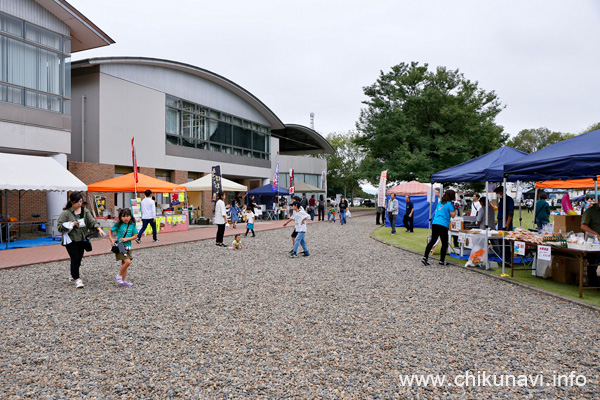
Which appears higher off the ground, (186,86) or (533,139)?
(533,139)

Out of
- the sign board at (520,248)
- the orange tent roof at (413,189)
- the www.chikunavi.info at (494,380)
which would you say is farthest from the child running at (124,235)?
the orange tent roof at (413,189)

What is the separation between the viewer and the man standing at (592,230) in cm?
632

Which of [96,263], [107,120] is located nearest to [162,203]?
[107,120]

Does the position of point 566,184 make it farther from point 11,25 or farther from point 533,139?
point 533,139

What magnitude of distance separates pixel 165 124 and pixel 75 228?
57.9 ft

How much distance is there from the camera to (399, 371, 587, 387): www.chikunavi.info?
10.4 feet

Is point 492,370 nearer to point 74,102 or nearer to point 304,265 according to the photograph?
point 304,265

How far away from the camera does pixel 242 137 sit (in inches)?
1203

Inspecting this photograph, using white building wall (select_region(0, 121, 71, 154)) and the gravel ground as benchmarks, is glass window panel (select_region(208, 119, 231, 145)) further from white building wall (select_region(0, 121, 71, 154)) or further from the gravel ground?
the gravel ground

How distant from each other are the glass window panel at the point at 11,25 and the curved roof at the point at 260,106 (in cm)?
459

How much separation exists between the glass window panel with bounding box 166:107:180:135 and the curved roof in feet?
9.07

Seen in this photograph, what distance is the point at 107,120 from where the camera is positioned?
63.1 feet

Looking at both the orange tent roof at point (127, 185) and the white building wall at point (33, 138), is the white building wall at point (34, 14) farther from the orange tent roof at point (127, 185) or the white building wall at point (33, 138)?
the orange tent roof at point (127, 185)

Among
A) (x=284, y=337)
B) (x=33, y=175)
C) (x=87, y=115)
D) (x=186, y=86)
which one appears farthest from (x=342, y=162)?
(x=284, y=337)
